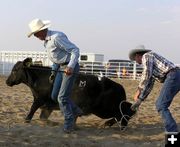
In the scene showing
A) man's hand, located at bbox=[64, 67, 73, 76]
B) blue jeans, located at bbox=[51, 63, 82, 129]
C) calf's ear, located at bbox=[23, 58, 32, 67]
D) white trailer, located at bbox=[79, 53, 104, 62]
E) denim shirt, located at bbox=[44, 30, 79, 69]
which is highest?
denim shirt, located at bbox=[44, 30, 79, 69]

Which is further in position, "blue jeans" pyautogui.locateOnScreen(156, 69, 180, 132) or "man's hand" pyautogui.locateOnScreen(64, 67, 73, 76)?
"man's hand" pyautogui.locateOnScreen(64, 67, 73, 76)

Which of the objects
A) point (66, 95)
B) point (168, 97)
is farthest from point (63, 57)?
point (168, 97)

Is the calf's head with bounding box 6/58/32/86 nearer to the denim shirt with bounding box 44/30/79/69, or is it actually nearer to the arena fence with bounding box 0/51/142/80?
the denim shirt with bounding box 44/30/79/69

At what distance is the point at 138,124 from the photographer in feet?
29.2

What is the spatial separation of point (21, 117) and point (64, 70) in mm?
2081

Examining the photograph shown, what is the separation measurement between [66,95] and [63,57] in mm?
628

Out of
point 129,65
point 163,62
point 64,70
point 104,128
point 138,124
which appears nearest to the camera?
point 163,62

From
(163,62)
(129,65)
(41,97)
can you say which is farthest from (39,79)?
(129,65)

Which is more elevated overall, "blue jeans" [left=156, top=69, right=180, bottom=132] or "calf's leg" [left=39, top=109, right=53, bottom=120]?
"blue jeans" [left=156, top=69, right=180, bottom=132]

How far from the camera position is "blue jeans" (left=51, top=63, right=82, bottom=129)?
757 centimetres

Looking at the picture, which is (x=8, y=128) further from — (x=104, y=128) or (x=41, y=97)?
(x=104, y=128)

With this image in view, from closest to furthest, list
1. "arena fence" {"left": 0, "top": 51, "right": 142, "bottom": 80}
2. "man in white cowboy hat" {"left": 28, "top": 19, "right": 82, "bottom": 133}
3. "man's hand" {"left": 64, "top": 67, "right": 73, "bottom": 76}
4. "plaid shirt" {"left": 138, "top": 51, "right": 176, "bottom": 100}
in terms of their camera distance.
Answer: "plaid shirt" {"left": 138, "top": 51, "right": 176, "bottom": 100} → "man's hand" {"left": 64, "top": 67, "right": 73, "bottom": 76} → "man in white cowboy hat" {"left": 28, "top": 19, "right": 82, "bottom": 133} → "arena fence" {"left": 0, "top": 51, "right": 142, "bottom": 80}

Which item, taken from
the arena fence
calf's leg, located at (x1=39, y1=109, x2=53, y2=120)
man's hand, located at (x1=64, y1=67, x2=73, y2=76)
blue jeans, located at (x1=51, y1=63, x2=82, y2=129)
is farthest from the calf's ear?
the arena fence

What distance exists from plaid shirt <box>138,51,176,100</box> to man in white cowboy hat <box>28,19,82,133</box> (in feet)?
4.07
